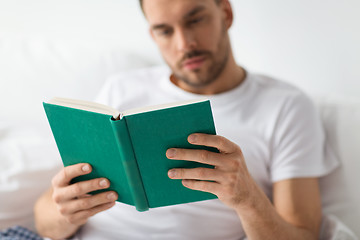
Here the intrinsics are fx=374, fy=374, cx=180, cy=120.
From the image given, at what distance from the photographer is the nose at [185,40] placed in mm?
1168

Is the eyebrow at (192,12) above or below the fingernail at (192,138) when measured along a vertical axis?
above

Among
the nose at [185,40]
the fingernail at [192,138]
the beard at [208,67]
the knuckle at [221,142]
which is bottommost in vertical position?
the knuckle at [221,142]

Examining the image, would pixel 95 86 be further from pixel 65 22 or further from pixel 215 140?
pixel 215 140

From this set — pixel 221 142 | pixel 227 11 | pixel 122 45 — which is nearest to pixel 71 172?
pixel 221 142

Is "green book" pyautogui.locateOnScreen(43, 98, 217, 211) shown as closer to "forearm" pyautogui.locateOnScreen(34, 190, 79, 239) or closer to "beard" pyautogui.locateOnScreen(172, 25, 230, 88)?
"forearm" pyautogui.locateOnScreen(34, 190, 79, 239)

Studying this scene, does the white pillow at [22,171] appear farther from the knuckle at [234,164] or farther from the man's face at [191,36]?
the knuckle at [234,164]

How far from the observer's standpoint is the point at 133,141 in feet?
2.60

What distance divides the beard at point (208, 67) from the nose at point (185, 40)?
0.08 ft

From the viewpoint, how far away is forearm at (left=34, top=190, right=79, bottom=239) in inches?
43.1

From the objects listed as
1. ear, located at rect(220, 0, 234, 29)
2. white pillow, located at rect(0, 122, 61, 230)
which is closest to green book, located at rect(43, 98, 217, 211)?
white pillow, located at rect(0, 122, 61, 230)

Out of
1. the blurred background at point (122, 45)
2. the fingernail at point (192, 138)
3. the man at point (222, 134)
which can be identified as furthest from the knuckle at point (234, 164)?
the blurred background at point (122, 45)

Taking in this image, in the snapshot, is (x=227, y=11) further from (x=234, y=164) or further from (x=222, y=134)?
(x=234, y=164)

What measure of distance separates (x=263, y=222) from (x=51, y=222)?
621mm

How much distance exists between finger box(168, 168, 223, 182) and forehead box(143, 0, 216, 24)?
1.77 ft
